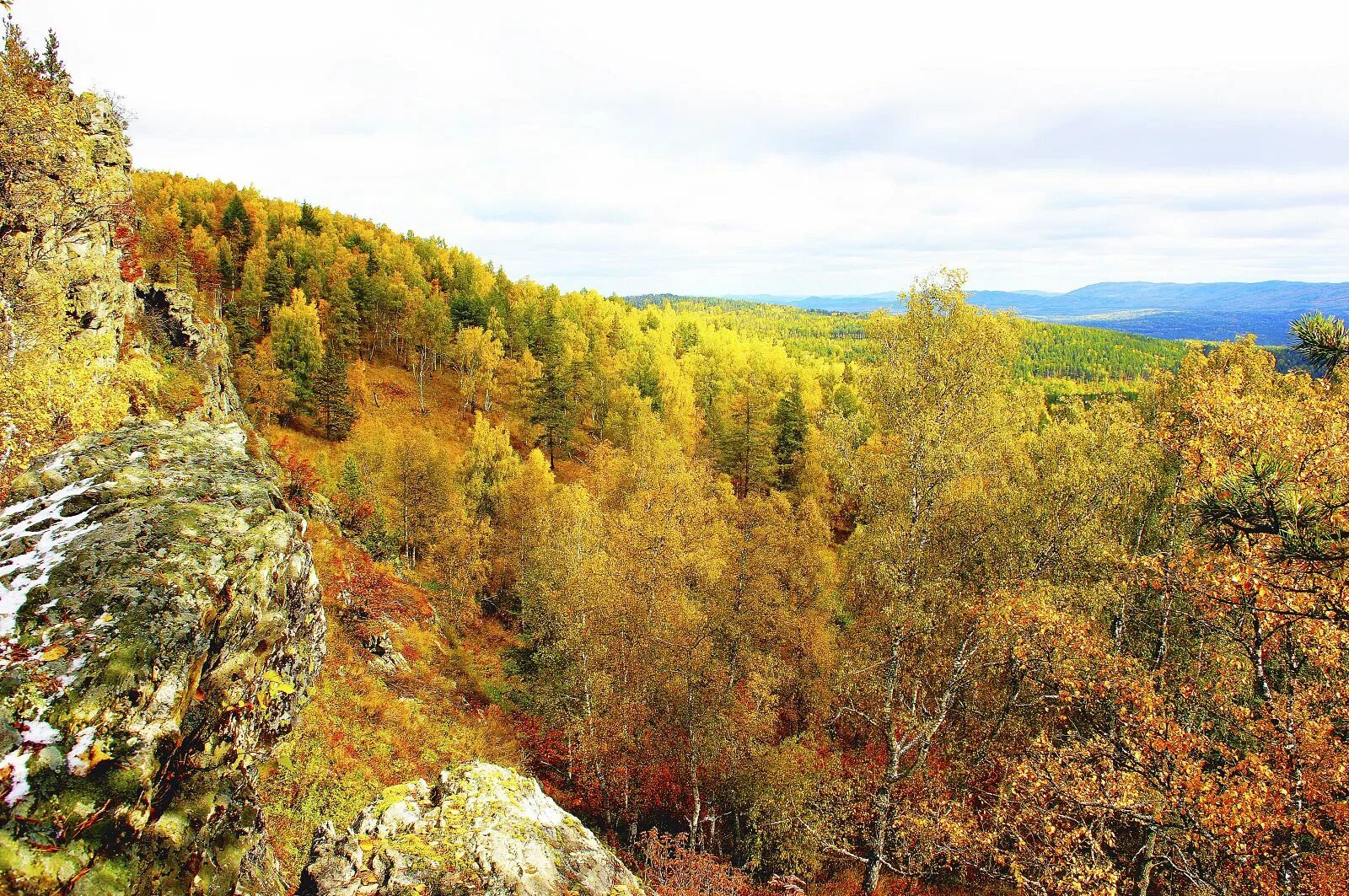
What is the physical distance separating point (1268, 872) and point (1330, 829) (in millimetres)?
1971

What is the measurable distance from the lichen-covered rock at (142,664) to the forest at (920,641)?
22.3 ft

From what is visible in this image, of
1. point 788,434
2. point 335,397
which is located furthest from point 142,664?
point 335,397

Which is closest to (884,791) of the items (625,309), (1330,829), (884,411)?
(1330,829)

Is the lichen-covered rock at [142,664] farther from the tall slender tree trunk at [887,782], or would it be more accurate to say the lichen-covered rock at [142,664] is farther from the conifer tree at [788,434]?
the conifer tree at [788,434]

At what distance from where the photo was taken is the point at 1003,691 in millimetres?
19328

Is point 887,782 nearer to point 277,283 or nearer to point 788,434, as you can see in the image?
point 788,434

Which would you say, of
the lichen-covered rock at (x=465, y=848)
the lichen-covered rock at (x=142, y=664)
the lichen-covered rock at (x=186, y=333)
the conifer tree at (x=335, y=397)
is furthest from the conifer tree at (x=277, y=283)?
the lichen-covered rock at (x=465, y=848)

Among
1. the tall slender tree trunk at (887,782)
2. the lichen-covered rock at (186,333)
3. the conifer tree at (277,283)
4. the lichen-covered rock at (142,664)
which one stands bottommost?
the tall slender tree trunk at (887,782)

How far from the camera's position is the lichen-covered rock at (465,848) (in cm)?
646

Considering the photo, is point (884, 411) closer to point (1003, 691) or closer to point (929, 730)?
point (929, 730)

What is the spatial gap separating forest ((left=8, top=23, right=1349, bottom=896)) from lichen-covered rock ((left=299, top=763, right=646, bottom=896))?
480 cm

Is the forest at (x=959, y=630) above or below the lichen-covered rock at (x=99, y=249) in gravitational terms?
below

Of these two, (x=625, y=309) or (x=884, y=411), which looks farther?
(x=625, y=309)

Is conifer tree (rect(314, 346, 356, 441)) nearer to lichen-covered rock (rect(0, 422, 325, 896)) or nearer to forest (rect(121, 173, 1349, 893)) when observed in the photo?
forest (rect(121, 173, 1349, 893))
